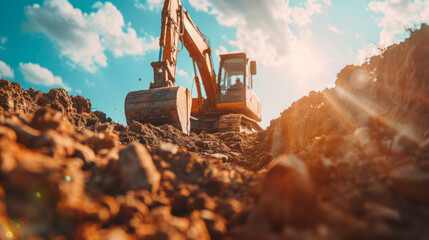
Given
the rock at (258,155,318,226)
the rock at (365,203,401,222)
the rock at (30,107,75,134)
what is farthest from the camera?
the rock at (30,107,75,134)

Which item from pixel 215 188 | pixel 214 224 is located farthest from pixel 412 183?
pixel 215 188

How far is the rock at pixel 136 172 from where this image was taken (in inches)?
57.6

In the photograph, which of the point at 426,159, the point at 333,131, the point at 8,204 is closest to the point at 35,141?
the point at 8,204

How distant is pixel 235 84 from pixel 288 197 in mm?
10344

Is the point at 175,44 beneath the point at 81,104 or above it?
above

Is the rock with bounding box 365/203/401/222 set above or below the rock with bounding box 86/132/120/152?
below

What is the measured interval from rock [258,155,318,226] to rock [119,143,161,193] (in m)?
0.70

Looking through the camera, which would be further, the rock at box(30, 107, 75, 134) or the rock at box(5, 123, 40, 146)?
the rock at box(30, 107, 75, 134)

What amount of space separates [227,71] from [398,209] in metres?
10.7

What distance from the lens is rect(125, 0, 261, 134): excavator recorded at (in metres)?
6.14

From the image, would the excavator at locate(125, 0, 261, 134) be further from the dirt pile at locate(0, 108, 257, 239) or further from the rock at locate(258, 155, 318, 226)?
the rock at locate(258, 155, 318, 226)

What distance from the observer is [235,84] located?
37.0ft

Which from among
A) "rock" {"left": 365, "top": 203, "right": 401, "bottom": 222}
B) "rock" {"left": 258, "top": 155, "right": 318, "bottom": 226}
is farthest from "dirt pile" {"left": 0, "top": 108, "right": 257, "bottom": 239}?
"rock" {"left": 365, "top": 203, "right": 401, "bottom": 222}

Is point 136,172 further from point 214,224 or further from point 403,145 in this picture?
point 403,145
